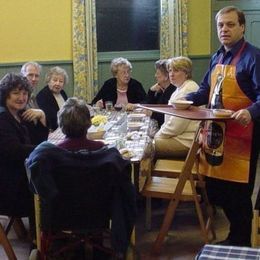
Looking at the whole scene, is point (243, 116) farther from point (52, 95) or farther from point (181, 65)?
point (52, 95)

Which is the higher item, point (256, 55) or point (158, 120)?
point (256, 55)

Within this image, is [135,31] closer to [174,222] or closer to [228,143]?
A: [174,222]

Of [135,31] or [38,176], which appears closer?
[38,176]

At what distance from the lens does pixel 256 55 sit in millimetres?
2656

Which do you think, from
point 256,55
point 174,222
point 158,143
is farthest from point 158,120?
point 256,55

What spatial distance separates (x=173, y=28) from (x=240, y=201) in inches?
120

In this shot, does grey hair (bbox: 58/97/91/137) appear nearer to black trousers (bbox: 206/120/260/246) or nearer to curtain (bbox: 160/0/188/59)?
black trousers (bbox: 206/120/260/246)

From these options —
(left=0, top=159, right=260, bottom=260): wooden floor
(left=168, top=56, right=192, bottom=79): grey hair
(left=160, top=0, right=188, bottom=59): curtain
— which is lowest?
(left=0, top=159, right=260, bottom=260): wooden floor

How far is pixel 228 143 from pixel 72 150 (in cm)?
89

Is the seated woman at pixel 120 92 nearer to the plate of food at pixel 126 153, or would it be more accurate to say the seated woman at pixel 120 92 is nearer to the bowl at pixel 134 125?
the bowl at pixel 134 125

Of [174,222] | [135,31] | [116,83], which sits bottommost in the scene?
[174,222]

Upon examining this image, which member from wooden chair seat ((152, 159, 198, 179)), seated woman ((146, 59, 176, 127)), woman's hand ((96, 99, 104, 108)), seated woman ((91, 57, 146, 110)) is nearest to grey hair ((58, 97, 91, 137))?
wooden chair seat ((152, 159, 198, 179))

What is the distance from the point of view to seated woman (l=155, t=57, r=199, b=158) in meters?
3.66

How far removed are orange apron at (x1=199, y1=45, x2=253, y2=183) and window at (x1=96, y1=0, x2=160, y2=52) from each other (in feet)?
10.4
